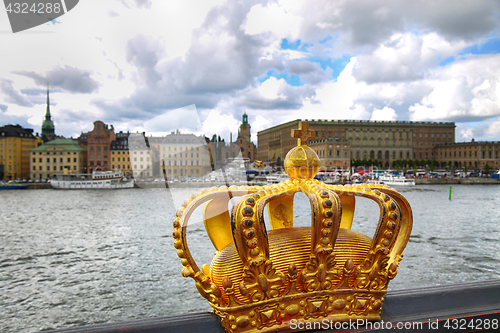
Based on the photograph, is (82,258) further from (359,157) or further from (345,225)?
(359,157)

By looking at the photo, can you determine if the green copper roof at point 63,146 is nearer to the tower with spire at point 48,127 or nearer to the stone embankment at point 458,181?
the tower with spire at point 48,127

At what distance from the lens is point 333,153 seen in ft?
242

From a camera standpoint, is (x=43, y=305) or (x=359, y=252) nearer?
(x=359, y=252)

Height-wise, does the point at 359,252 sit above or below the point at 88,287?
above

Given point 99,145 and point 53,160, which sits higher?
point 99,145

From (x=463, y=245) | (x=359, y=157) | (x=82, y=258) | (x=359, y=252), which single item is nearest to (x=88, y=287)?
(x=82, y=258)

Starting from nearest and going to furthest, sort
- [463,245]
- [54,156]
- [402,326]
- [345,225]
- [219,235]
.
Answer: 1. [402,326]
2. [219,235]
3. [345,225]
4. [463,245]
5. [54,156]

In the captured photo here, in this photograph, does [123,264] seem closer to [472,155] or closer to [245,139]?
[472,155]

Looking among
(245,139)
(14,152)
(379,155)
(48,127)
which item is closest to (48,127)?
(48,127)

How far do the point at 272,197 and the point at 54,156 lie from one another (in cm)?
7514

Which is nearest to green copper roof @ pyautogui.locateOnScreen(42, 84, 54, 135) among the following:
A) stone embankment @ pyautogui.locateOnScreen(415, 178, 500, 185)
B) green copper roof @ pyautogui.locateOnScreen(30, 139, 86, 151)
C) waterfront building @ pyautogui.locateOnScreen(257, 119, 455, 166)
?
green copper roof @ pyautogui.locateOnScreen(30, 139, 86, 151)

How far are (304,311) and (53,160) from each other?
247 feet

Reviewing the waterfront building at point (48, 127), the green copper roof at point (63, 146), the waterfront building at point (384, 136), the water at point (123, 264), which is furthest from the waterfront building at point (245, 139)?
the water at point (123, 264)

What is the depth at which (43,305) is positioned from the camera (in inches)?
313
